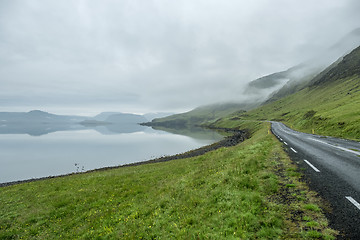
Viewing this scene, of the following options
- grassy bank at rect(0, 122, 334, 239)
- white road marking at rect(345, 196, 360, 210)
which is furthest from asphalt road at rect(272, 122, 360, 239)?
grassy bank at rect(0, 122, 334, 239)

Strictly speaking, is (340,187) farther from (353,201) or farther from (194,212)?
(194,212)

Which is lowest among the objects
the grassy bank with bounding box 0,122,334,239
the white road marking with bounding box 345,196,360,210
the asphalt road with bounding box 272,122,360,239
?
the grassy bank with bounding box 0,122,334,239

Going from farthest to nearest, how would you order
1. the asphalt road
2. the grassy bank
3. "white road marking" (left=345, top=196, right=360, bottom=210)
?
"white road marking" (left=345, top=196, right=360, bottom=210) < the grassy bank < the asphalt road

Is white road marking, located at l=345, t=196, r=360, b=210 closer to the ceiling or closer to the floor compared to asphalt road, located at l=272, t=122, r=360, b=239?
closer to the ceiling

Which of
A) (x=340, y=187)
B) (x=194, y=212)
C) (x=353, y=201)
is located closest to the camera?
(x=353, y=201)

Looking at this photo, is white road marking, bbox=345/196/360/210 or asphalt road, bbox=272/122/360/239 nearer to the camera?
asphalt road, bbox=272/122/360/239

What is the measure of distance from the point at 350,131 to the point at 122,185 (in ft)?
153

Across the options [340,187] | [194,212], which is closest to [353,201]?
[340,187]

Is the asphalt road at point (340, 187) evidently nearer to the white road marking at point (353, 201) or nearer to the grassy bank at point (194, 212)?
the white road marking at point (353, 201)

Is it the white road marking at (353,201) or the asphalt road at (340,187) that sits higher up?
the white road marking at (353,201)

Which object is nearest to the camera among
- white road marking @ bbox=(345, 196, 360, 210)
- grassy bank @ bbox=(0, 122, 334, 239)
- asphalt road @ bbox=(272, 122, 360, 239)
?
asphalt road @ bbox=(272, 122, 360, 239)

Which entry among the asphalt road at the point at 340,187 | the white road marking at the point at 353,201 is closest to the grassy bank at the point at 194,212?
the asphalt road at the point at 340,187

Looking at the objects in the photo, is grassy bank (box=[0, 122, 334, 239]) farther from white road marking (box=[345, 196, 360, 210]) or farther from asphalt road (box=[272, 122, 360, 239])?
white road marking (box=[345, 196, 360, 210])

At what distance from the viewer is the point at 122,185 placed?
70.7 feet
